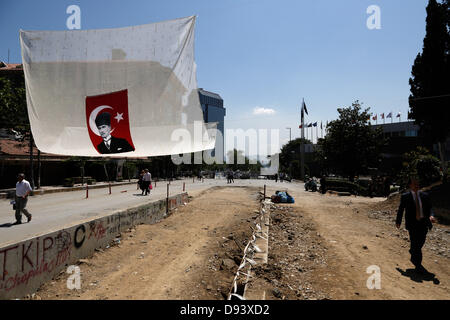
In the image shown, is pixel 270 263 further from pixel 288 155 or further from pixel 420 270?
pixel 288 155

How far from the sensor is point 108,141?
2.46 m

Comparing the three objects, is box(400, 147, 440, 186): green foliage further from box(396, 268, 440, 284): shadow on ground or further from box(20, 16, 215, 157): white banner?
box(20, 16, 215, 157): white banner

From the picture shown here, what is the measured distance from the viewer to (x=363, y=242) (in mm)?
8336

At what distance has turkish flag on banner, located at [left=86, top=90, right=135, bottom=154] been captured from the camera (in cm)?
241

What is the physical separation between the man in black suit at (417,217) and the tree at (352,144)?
27566 mm

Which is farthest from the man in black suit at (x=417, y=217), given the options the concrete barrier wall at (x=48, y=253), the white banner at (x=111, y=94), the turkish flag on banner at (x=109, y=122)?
the concrete barrier wall at (x=48, y=253)

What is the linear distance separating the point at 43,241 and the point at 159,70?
4.80 meters

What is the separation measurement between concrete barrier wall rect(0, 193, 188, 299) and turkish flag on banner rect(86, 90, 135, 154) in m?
3.54

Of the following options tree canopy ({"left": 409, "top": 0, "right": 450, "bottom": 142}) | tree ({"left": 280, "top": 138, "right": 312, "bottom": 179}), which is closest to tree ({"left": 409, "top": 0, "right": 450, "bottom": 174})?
tree canopy ({"left": 409, "top": 0, "right": 450, "bottom": 142})

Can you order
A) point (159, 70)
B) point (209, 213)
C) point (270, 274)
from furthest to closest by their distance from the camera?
point (209, 213) < point (270, 274) < point (159, 70)

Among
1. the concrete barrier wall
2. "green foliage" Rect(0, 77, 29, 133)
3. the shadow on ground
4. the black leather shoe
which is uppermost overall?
"green foliage" Rect(0, 77, 29, 133)

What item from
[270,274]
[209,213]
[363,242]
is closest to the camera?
[270,274]
